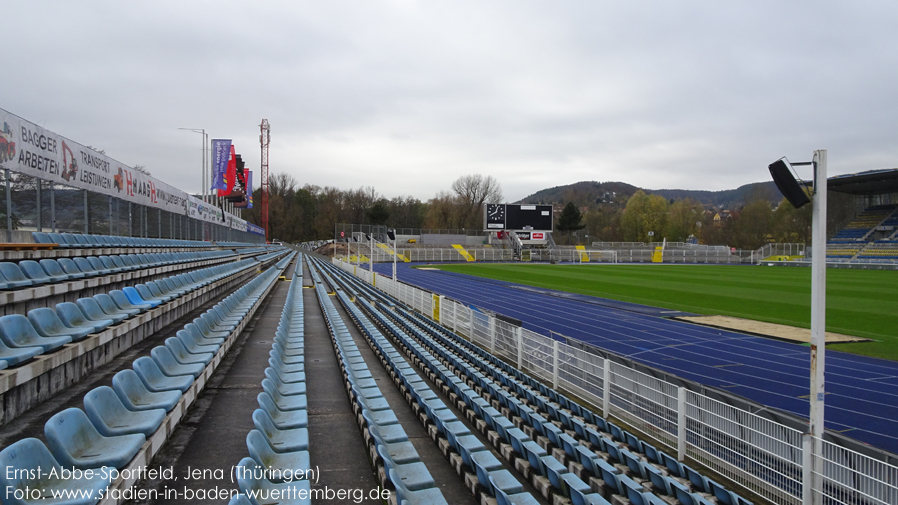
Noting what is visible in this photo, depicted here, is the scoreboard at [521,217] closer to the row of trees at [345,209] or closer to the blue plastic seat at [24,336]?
the row of trees at [345,209]

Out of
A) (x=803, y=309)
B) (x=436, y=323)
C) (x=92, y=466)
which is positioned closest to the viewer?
(x=92, y=466)

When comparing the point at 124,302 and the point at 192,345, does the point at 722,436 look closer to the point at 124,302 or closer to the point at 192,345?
the point at 192,345

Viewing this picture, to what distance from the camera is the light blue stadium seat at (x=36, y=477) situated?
8.19 feet

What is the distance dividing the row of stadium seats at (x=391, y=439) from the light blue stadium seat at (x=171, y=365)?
6.41 feet

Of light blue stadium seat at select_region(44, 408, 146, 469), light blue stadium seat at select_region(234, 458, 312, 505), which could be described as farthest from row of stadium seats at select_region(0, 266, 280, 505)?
light blue stadium seat at select_region(234, 458, 312, 505)

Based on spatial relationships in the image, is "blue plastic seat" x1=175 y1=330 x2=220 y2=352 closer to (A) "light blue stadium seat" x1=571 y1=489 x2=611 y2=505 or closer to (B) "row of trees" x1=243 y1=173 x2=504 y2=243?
(A) "light blue stadium seat" x1=571 y1=489 x2=611 y2=505

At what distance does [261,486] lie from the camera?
11.2 ft

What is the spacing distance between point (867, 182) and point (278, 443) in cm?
7078

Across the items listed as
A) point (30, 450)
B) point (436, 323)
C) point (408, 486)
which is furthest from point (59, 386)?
point (436, 323)

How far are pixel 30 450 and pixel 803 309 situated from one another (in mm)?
25722

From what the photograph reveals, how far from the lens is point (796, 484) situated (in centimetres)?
474

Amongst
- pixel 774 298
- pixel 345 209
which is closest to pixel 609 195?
pixel 345 209

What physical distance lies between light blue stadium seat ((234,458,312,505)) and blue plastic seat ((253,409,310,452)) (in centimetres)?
64

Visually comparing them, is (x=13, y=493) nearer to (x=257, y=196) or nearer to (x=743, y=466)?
(x=743, y=466)
